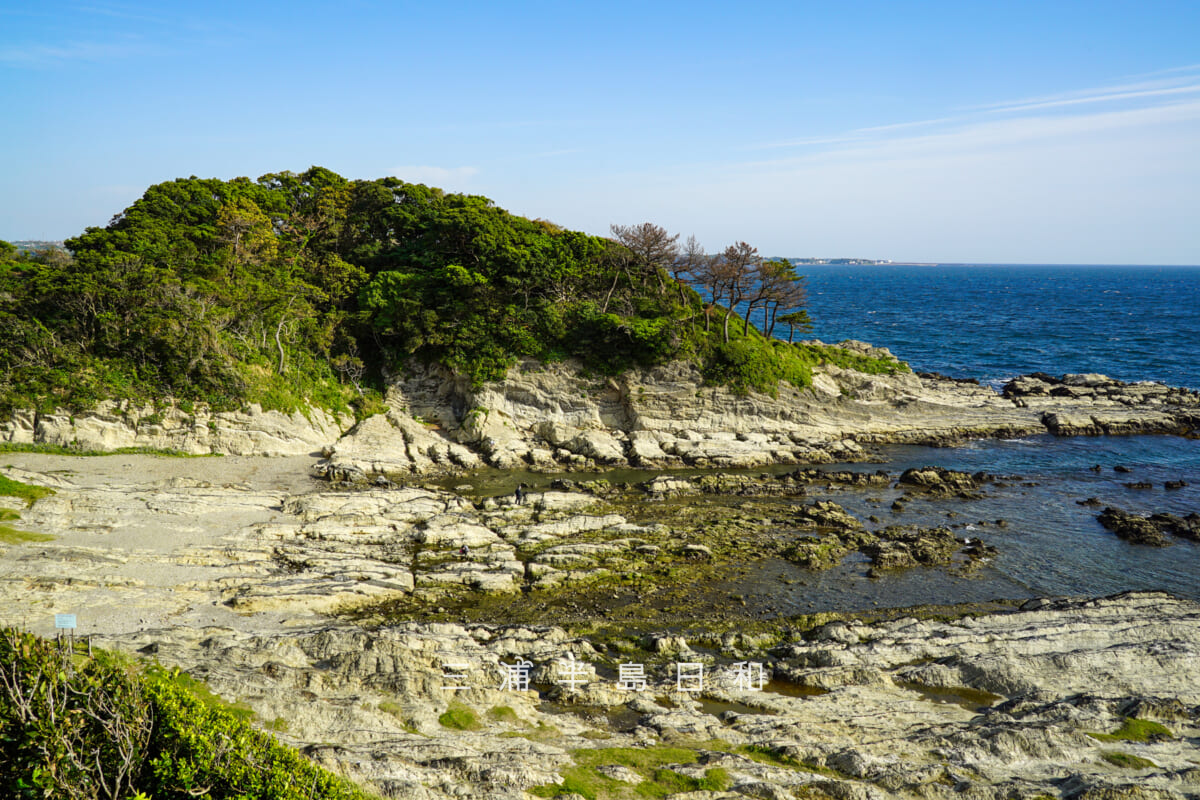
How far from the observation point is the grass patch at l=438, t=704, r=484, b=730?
17.4 meters

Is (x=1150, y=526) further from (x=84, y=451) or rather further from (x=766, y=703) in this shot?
(x=84, y=451)

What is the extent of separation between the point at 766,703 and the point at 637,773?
6.09 meters

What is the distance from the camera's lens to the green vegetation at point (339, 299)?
128ft

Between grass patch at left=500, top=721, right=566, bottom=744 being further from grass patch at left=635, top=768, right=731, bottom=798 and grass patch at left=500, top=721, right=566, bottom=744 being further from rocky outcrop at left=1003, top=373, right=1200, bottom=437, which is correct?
rocky outcrop at left=1003, top=373, right=1200, bottom=437

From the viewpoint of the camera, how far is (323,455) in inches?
1617

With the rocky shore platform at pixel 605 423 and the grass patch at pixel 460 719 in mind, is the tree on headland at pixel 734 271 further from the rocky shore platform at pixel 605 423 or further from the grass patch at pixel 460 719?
the grass patch at pixel 460 719

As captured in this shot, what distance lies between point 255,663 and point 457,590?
8.96 meters

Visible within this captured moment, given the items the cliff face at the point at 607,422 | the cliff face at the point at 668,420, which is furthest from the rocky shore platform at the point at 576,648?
the cliff face at the point at 668,420

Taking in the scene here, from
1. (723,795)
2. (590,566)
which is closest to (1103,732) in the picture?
(723,795)

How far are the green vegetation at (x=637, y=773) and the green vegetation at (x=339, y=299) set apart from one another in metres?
32.4

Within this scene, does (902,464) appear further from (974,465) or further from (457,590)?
(457,590)

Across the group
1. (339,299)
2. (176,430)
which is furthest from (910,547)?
(339,299)

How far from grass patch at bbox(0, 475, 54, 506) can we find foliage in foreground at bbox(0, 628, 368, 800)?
20.9 m

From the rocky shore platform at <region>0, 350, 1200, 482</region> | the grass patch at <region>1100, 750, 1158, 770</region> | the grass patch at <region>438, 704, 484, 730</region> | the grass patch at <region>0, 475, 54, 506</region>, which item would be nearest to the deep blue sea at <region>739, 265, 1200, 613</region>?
the rocky shore platform at <region>0, 350, 1200, 482</region>
